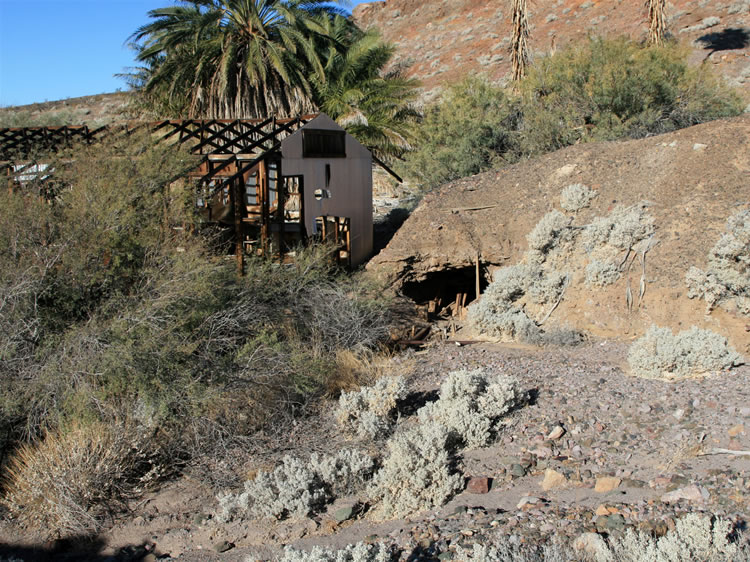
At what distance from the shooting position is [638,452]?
21.3 ft

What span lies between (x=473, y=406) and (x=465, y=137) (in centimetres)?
1129

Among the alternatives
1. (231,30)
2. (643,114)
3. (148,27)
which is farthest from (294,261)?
(148,27)

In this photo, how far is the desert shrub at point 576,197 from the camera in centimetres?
→ 1230

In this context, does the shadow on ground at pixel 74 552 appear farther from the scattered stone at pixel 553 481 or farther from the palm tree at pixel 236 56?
the palm tree at pixel 236 56

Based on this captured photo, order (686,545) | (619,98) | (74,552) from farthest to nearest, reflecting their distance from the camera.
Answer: (619,98) < (74,552) < (686,545)

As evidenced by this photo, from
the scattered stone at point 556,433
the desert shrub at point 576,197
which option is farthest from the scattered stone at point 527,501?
the desert shrub at point 576,197

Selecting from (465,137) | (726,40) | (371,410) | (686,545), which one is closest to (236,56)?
(465,137)

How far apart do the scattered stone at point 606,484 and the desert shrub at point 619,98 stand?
11822 mm

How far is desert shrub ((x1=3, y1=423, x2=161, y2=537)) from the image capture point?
253 inches

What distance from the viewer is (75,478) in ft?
21.7

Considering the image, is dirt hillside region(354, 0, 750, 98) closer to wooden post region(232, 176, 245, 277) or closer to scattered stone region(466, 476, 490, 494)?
wooden post region(232, 176, 245, 277)

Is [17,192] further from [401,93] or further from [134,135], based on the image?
[401,93]

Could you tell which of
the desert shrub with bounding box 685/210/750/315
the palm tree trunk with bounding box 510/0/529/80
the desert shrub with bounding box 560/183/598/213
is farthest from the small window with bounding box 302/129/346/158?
the palm tree trunk with bounding box 510/0/529/80

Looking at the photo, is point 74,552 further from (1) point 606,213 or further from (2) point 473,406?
(1) point 606,213
